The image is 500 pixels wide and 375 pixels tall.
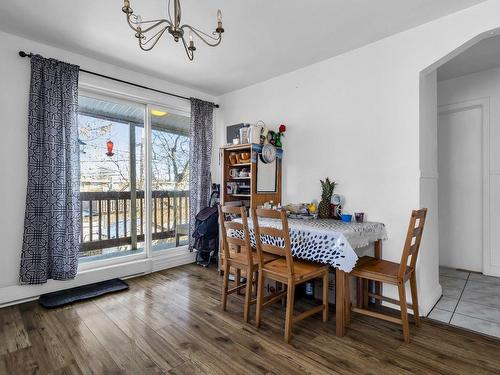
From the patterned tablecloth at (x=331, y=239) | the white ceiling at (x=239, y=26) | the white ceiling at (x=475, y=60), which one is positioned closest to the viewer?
the patterned tablecloth at (x=331, y=239)

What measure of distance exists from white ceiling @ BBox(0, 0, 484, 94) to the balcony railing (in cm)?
166

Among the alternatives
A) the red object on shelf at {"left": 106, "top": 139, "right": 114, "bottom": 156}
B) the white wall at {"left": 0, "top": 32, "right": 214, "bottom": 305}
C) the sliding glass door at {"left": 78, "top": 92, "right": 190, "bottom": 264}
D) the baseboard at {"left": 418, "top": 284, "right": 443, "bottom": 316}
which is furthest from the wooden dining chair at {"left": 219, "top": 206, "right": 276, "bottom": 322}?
the white wall at {"left": 0, "top": 32, "right": 214, "bottom": 305}

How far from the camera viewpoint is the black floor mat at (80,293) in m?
2.65

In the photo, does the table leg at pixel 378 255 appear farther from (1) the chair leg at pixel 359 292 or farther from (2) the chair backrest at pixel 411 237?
(2) the chair backrest at pixel 411 237

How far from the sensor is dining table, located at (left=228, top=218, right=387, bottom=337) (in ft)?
6.73

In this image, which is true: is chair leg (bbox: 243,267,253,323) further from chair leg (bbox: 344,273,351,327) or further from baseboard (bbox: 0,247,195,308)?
baseboard (bbox: 0,247,195,308)

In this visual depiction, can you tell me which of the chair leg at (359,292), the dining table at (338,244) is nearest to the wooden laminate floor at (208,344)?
the chair leg at (359,292)

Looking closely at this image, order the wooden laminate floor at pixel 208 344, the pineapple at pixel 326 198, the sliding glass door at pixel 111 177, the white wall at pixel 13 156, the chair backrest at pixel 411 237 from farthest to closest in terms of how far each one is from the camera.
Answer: the sliding glass door at pixel 111 177
the pineapple at pixel 326 198
the white wall at pixel 13 156
the chair backrest at pixel 411 237
the wooden laminate floor at pixel 208 344

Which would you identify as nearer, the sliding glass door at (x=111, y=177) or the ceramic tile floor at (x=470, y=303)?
the ceramic tile floor at (x=470, y=303)

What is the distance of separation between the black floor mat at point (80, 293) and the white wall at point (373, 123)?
7.41 feet

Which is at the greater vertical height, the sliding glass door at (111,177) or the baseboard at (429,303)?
the sliding glass door at (111,177)

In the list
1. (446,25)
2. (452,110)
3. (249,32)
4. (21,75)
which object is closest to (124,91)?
(21,75)

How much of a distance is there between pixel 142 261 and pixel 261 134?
7.33ft

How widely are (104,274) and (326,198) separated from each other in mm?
2707
